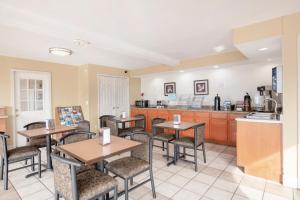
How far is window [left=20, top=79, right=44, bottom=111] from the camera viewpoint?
4.50m

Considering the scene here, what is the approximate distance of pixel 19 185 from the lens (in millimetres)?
2525

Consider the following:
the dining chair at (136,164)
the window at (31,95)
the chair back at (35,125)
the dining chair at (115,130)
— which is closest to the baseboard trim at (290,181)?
the dining chair at (136,164)

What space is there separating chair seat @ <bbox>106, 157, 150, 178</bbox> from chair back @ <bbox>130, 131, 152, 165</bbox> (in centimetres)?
→ 7

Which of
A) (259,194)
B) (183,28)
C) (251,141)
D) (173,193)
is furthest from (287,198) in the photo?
(183,28)

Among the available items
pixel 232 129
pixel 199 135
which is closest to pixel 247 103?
pixel 232 129

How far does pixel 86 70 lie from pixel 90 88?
0.58 m

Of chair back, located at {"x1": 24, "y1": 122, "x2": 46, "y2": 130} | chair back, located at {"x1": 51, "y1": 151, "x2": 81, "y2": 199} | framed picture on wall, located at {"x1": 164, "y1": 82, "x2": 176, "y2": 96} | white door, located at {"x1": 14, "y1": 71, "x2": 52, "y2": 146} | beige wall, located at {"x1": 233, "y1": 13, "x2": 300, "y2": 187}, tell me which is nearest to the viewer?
chair back, located at {"x1": 51, "y1": 151, "x2": 81, "y2": 199}

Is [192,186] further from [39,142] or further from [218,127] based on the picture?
[39,142]

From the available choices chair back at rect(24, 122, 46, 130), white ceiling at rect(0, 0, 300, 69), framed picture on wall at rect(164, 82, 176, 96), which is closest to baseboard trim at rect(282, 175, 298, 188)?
white ceiling at rect(0, 0, 300, 69)

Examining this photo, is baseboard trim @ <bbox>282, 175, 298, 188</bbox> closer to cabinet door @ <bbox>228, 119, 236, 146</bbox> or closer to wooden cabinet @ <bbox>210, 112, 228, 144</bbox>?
cabinet door @ <bbox>228, 119, 236, 146</bbox>

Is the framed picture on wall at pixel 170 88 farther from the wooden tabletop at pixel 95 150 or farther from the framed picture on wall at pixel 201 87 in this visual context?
the wooden tabletop at pixel 95 150

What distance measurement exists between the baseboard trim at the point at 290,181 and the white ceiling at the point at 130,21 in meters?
2.27

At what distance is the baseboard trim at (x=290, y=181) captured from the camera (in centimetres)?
230

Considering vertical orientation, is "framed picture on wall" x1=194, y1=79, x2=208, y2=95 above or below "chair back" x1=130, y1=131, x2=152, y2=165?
above
